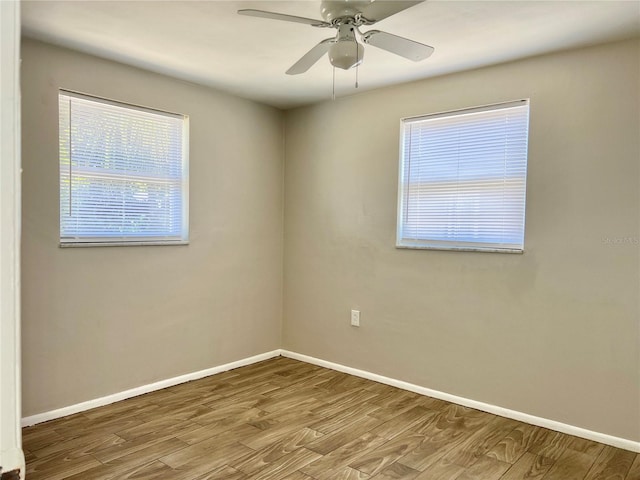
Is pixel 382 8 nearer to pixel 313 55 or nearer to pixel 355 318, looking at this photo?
pixel 313 55

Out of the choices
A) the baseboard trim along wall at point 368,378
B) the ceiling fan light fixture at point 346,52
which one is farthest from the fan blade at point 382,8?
the baseboard trim along wall at point 368,378

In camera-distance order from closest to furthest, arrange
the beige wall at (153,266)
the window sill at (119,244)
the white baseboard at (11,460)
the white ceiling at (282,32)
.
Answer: the white baseboard at (11,460)
the white ceiling at (282,32)
the beige wall at (153,266)
the window sill at (119,244)

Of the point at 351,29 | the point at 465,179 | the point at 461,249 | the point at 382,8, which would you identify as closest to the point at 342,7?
the point at 351,29

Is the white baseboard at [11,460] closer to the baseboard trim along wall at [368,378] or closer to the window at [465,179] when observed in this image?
the baseboard trim along wall at [368,378]

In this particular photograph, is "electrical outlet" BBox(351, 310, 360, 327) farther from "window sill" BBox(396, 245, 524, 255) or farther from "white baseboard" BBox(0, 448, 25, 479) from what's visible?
"white baseboard" BBox(0, 448, 25, 479)

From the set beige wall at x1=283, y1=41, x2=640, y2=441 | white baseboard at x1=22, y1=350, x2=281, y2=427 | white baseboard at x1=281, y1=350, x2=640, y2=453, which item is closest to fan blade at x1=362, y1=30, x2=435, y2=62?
beige wall at x1=283, y1=41, x2=640, y2=441

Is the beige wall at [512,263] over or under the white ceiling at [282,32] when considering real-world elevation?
under

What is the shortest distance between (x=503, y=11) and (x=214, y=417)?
2916 millimetres

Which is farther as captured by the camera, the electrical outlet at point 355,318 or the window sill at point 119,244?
the electrical outlet at point 355,318

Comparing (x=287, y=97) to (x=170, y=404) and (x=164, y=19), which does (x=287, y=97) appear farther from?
(x=170, y=404)

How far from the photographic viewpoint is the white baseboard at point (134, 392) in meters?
2.79

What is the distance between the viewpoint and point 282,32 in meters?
2.49

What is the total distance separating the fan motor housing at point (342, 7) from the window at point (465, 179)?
4.70 ft

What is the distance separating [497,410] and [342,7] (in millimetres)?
2692
